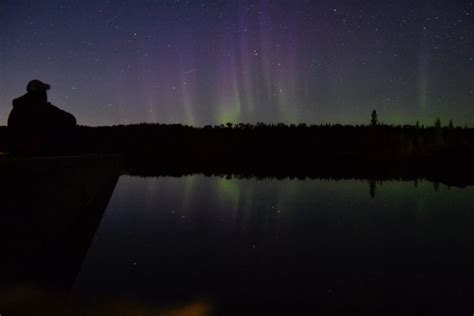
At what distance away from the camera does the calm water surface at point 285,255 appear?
6.36m

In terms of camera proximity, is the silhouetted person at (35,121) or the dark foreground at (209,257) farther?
the silhouetted person at (35,121)

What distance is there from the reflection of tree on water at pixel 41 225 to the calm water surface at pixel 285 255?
37 centimetres

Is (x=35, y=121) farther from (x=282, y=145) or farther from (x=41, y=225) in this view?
(x=282, y=145)

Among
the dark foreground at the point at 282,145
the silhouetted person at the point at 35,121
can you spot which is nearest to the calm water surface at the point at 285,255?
the silhouetted person at the point at 35,121

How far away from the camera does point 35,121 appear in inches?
→ 348

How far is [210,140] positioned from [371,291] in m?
78.5

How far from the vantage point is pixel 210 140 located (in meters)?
84.7

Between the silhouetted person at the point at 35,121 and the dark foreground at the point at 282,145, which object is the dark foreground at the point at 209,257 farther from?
the dark foreground at the point at 282,145

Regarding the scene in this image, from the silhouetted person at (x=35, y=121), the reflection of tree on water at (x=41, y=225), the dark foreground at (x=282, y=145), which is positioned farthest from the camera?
the dark foreground at (x=282, y=145)

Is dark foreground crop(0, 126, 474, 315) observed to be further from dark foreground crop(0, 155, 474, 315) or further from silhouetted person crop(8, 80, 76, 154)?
silhouetted person crop(8, 80, 76, 154)

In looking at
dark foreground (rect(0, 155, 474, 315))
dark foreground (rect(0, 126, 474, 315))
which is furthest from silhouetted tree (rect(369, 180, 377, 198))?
dark foreground (rect(0, 155, 474, 315))

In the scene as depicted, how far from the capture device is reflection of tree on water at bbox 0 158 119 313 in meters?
5.48

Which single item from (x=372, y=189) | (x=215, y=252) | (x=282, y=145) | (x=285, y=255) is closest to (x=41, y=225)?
(x=215, y=252)

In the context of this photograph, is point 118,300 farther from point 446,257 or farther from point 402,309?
point 446,257
